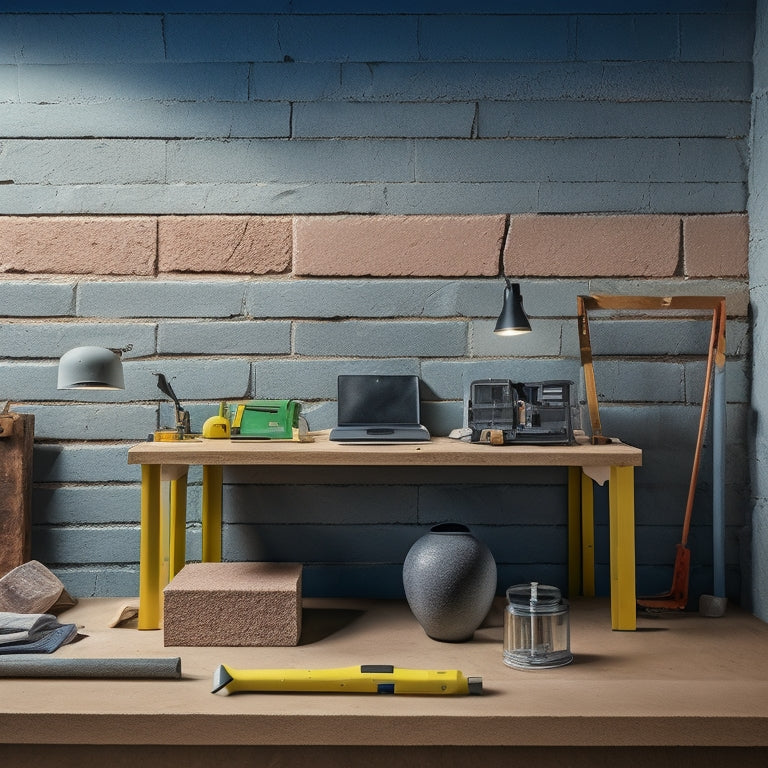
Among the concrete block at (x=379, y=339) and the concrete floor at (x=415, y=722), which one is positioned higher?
the concrete block at (x=379, y=339)

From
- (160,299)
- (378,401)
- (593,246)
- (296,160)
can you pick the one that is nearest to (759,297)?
(593,246)

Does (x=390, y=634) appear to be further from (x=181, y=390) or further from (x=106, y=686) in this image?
(x=181, y=390)

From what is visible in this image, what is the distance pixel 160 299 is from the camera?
2.50 metres

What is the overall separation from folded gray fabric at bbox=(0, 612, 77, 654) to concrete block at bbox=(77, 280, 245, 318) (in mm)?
1018

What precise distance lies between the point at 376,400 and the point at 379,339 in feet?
0.75

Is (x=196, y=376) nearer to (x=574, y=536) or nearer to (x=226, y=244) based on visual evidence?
(x=226, y=244)

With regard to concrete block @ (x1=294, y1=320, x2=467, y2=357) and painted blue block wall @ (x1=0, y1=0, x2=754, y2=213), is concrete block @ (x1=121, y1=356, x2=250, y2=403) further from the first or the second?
Result: painted blue block wall @ (x1=0, y1=0, x2=754, y2=213)

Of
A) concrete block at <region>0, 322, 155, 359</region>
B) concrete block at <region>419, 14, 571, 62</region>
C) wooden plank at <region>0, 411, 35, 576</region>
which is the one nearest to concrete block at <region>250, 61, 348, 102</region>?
concrete block at <region>419, 14, 571, 62</region>

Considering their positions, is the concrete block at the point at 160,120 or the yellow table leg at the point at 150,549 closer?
the yellow table leg at the point at 150,549

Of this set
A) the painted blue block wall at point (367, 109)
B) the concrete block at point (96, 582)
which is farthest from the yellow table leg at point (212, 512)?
the painted blue block wall at point (367, 109)

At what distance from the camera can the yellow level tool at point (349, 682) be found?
1.59m

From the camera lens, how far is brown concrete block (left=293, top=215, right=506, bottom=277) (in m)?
2.48

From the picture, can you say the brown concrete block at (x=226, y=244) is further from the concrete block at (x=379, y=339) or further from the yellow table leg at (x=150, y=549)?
the yellow table leg at (x=150, y=549)

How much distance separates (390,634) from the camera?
203 cm
